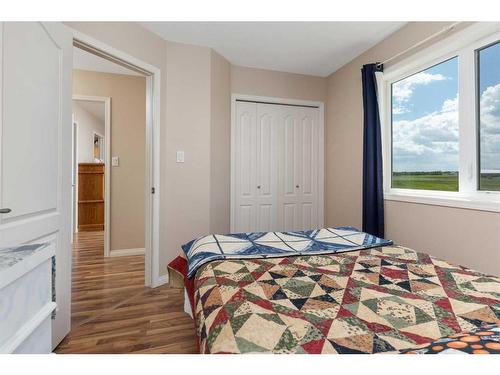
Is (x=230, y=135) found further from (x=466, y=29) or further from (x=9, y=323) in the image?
(x=9, y=323)

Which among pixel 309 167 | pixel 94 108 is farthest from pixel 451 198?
pixel 94 108

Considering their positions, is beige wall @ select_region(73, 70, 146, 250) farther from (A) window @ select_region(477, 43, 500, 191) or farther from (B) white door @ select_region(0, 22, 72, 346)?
(A) window @ select_region(477, 43, 500, 191)

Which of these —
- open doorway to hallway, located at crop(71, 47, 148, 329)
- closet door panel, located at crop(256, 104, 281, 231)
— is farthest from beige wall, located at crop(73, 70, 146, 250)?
closet door panel, located at crop(256, 104, 281, 231)

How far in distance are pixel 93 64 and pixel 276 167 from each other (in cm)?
266

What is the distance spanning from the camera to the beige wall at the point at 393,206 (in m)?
1.88

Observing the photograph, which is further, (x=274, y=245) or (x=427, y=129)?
(x=427, y=129)

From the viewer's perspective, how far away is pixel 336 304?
982 mm

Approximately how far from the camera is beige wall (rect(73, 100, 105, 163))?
5281 mm

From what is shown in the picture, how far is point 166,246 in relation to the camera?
280 cm

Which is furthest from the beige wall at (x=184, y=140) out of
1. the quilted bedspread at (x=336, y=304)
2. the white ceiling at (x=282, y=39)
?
the quilted bedspread at (x=336, y=304)

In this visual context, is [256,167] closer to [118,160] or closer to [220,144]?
[220,144]
